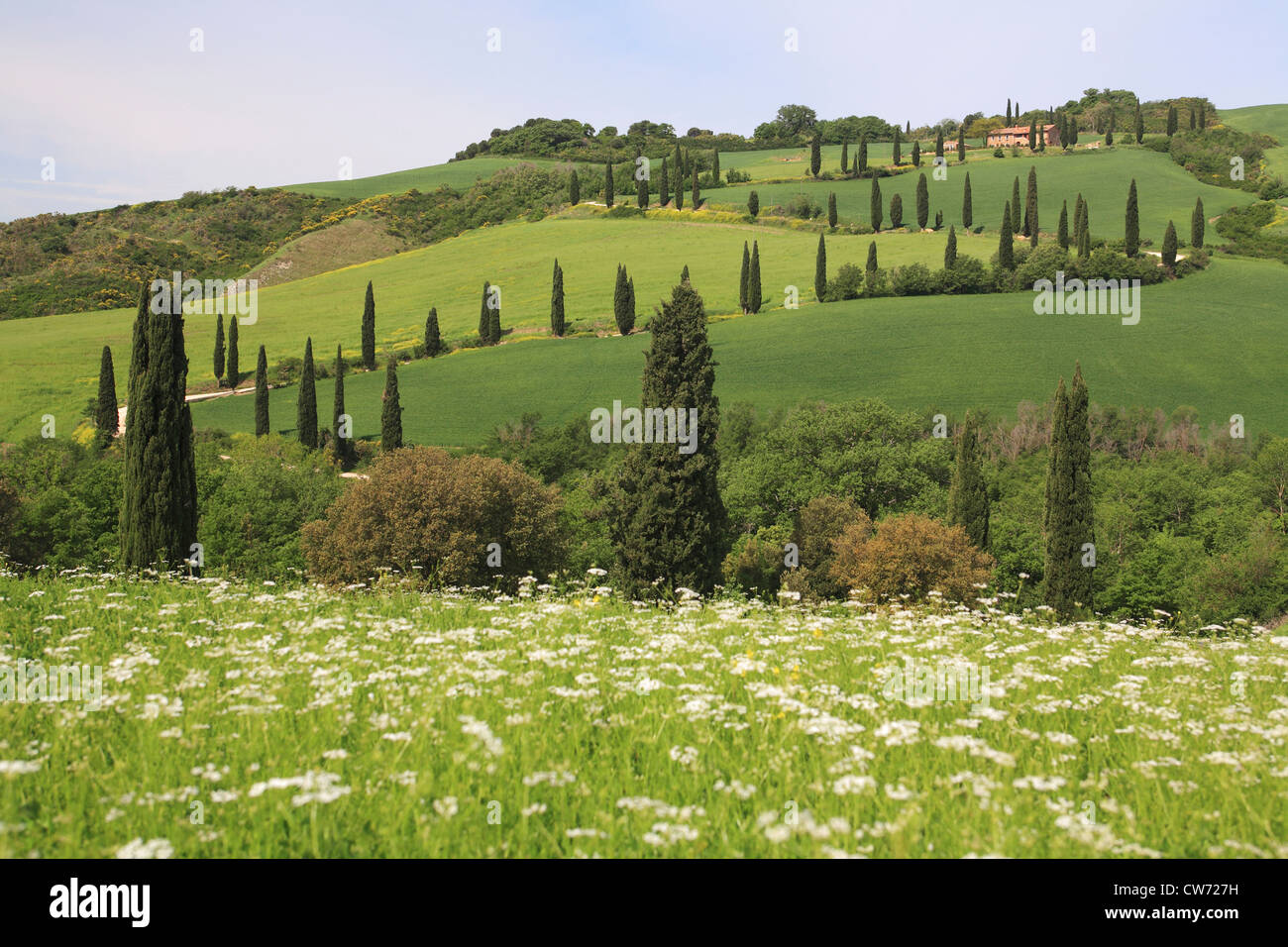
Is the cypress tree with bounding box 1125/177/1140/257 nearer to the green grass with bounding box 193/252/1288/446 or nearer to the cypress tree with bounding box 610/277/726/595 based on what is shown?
the green grass with bounding box 193/252/1288/446

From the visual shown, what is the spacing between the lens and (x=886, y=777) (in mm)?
5848

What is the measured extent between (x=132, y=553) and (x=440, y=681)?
2371cm

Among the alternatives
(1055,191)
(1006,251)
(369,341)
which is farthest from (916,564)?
(1055,191)

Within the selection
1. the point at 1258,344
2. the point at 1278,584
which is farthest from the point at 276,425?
the point at 1258,344

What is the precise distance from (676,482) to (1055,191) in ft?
407

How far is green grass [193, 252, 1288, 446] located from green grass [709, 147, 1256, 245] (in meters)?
28.5

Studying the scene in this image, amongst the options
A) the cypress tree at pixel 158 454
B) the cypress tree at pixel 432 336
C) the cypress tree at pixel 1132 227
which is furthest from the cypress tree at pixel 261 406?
the cypress tree at pixel 1132 227

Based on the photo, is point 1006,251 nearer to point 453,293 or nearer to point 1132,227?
point 1132,227

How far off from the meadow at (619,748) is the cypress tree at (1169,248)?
108462mm

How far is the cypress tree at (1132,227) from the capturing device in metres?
95.5

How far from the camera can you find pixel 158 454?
86.2 ft

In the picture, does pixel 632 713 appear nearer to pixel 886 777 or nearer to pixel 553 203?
pixel 886 777

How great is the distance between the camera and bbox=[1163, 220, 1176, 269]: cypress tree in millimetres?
98750

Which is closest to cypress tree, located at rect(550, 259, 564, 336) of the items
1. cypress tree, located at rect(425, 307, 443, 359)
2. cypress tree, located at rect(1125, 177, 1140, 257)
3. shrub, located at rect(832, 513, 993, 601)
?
cypress tree, located at rect(425, 307, 443, 359)
